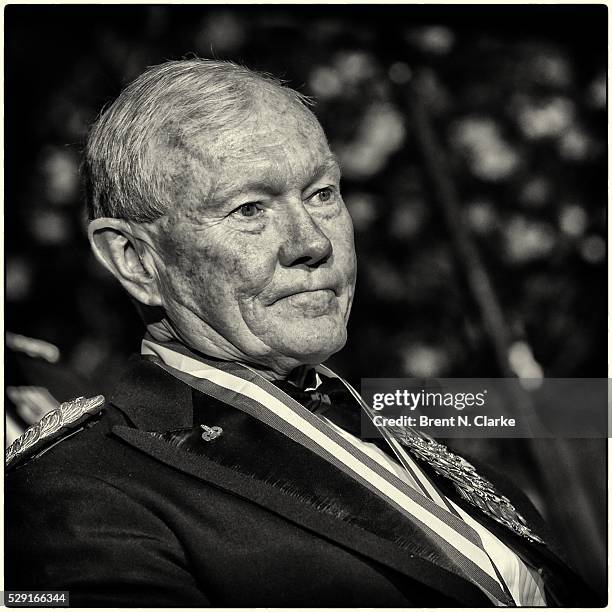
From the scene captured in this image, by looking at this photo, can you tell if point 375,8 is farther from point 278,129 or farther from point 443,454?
point 443,454

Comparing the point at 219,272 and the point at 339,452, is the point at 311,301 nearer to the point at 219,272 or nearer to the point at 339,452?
the point at 219,272

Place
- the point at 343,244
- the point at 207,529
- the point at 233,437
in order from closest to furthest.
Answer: the point at 207,529 < the point at 233,437 < the point at 343,244

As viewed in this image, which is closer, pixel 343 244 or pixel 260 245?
pixel 260 245

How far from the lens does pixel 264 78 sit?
2059mm

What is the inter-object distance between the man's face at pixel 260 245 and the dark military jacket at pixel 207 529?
0.24 m

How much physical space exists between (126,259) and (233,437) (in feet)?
1.73

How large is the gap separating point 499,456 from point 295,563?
197 cm

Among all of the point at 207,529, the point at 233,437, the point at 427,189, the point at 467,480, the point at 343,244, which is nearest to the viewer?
the point at 207,529

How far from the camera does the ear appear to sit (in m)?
2.02

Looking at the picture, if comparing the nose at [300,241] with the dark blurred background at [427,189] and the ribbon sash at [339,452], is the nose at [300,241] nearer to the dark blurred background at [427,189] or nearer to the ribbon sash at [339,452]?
the ribbon sash at [339,452]

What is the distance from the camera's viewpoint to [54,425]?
1907 mm

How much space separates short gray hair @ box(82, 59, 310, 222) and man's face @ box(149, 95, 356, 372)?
0.04 metres

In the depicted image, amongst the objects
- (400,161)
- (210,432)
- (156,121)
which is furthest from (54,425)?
Result: (400,161)

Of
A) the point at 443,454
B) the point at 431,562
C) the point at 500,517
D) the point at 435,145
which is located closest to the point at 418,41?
the point at 435,145
